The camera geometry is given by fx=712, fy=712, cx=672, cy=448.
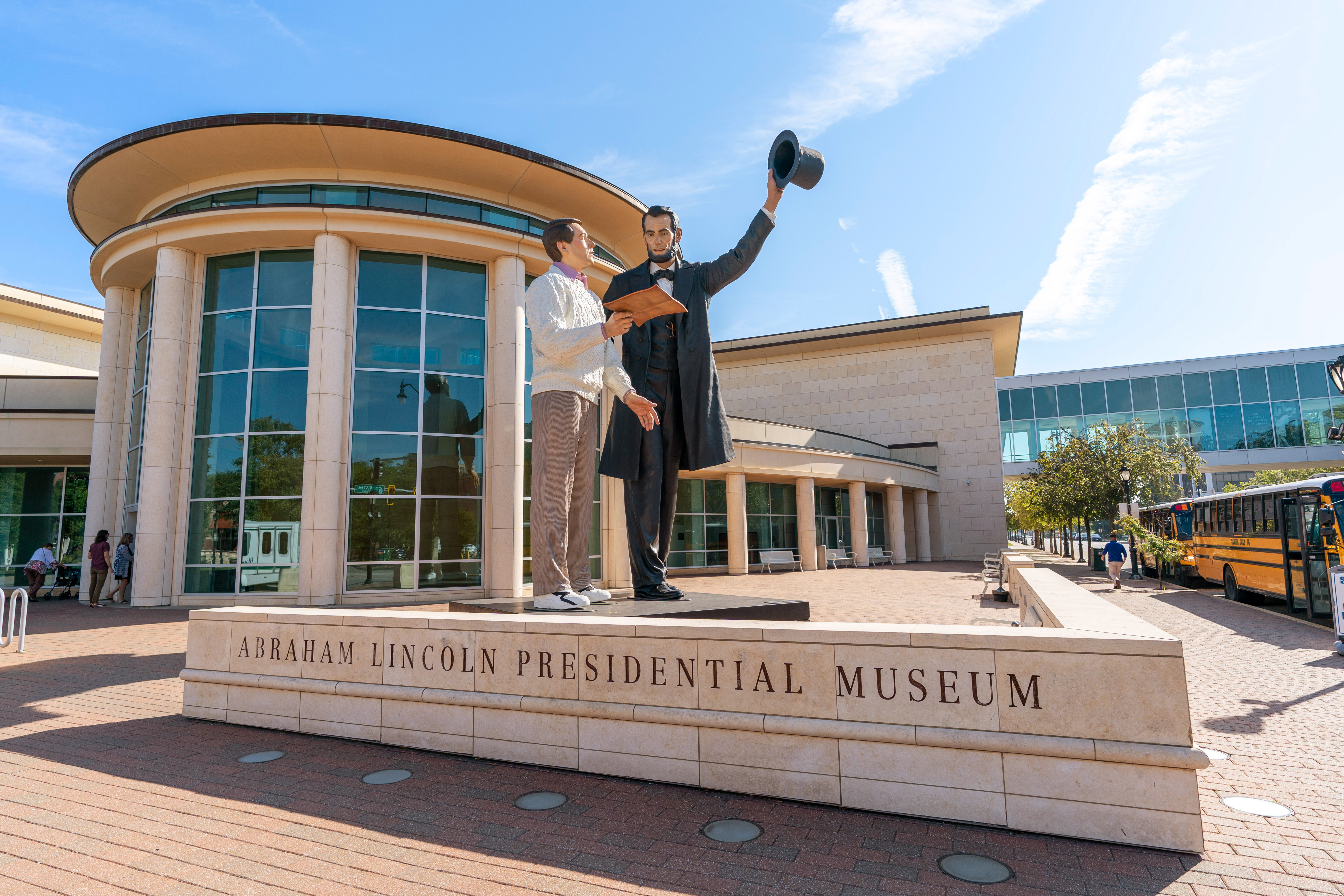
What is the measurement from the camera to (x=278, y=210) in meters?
15.1

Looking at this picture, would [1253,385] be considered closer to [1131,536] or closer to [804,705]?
[1131,536]

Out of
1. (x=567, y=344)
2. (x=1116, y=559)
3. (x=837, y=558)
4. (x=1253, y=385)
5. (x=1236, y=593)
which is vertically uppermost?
(x=1253, y=385)

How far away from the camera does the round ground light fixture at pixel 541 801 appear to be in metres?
3.93

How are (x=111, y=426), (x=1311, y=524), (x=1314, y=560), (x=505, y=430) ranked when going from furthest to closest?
(x=111, y=426), (x=505, y=430), (x=1314, y=560), (x=1311, y=524)

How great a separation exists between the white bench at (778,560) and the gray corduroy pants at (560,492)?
20753mm

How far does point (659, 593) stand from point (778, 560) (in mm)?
20967

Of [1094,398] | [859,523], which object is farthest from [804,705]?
[1094,398]

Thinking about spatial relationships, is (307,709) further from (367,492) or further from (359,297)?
(359,297)

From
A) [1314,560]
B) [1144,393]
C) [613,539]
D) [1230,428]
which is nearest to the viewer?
[1314,560]

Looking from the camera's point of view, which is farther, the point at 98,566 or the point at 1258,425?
the point at 1258,425

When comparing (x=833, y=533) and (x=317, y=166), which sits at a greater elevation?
(x=317, y=166)

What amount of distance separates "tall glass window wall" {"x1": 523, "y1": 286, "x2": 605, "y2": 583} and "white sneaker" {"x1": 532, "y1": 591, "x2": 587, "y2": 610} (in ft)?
32.8

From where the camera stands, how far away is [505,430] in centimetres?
1609

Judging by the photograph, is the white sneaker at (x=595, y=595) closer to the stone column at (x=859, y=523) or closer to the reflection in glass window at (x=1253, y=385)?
the stone column at (x=859, y=523)
